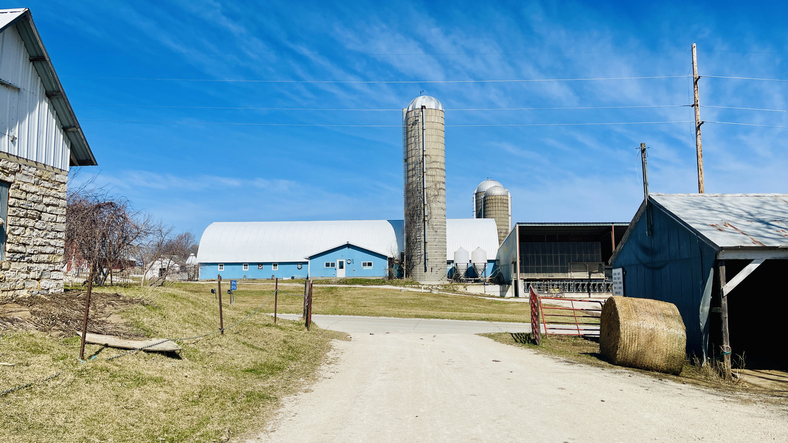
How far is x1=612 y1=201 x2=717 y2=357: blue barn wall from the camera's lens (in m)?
13.5

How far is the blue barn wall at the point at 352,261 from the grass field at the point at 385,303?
9454 millimetres

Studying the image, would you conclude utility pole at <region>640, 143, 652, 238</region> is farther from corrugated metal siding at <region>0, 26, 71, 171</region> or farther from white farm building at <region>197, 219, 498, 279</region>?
white farm building at <region>197, 219, 498, 279</region>

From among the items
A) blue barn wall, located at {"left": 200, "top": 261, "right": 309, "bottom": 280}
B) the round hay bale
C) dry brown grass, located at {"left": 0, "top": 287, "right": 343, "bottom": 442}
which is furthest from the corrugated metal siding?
blue barn wall, located at {"left": 200, "top": 261, "right": 309, "bottom": 280}

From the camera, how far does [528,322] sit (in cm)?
2722

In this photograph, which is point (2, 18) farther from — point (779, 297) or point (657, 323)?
point (779, 297)

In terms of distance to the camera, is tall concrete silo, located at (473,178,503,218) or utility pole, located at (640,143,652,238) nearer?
utility pole, located at (640,143,652,238)

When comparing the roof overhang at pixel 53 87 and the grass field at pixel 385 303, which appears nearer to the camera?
the roof overhang at pixel 53 87

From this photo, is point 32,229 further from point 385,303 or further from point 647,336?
point 385,303

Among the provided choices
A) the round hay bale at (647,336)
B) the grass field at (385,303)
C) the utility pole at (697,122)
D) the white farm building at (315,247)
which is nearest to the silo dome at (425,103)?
the white farm building at (315,247)

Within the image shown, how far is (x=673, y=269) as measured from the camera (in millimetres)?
15547

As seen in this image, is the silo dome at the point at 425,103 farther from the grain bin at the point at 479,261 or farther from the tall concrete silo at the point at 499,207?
the tall concrete silo at the point at 499,207

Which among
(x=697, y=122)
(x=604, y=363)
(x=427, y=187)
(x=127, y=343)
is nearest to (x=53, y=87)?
(x=127, y=343)

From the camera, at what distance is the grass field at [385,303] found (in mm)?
30219

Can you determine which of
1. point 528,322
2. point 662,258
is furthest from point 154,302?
point 528,322
